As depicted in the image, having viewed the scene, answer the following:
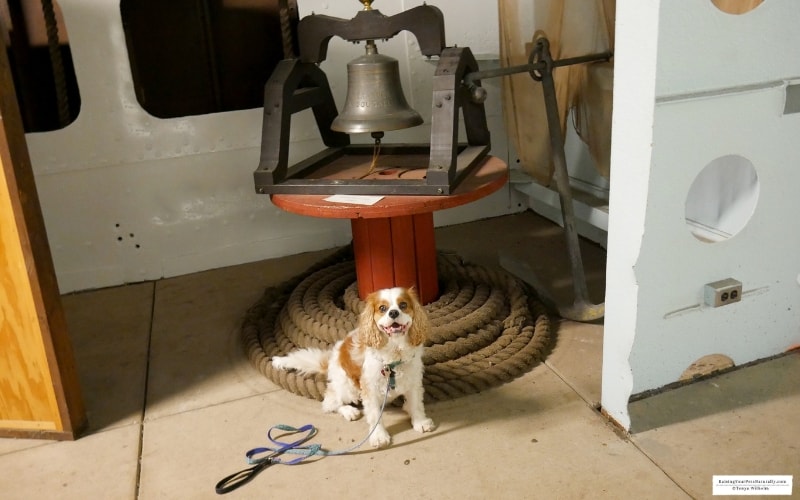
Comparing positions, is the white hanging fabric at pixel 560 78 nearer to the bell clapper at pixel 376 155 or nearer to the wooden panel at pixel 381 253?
the bell clapper at pixel 376 155

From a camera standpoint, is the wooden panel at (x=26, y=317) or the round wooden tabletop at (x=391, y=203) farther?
the round wooden tabletop at (x=391, y=203)

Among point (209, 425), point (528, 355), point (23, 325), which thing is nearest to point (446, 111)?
point (528, 355)

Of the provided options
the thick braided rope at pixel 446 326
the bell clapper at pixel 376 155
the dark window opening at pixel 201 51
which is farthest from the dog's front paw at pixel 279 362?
the dark window opening at pixel 201 51

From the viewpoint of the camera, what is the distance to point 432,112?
8.62ft

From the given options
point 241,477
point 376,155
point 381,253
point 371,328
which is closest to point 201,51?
point 376,155

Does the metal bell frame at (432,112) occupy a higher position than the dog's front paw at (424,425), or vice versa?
the metal bell frame at (432,112)

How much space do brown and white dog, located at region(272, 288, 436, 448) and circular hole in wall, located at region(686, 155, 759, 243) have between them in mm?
1259

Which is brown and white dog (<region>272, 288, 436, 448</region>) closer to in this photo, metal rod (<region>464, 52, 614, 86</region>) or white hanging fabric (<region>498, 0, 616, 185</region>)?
metal rod (<region>464, 52, 614, 86</region>)

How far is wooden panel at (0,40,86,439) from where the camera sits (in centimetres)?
207

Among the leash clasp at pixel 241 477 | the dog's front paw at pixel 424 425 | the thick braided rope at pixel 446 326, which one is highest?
the thick braided rope at pixel 446 326

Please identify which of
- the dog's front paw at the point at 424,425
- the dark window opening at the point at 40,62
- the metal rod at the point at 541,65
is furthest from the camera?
the dark window opening at the point at 40,62

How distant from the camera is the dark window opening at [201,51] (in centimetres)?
378

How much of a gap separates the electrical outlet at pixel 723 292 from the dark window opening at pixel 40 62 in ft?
10.4

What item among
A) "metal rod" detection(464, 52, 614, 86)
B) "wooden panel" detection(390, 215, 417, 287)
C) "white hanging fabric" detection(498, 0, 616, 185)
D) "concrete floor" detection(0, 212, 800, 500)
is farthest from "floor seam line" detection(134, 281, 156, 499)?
"white hanging fabric" detection(498, 0, 616, 185)
